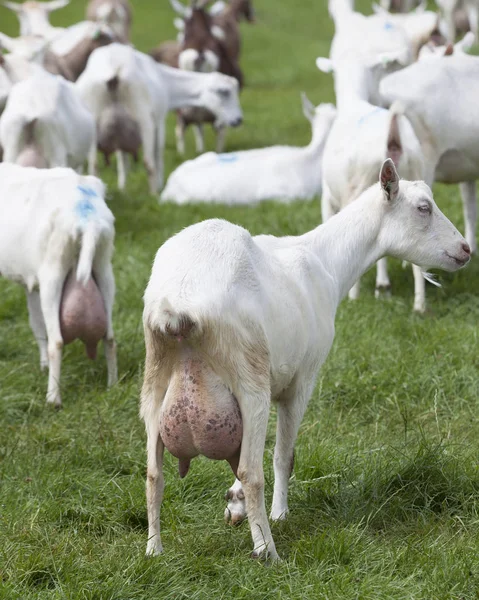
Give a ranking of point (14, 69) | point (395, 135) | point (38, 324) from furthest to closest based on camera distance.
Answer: point (14, 69) → point (38, 324) → point (395, 135)

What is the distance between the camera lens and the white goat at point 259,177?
11.2 m

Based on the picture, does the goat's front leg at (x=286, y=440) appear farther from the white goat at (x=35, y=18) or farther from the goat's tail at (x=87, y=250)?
the white goat at (x=35, y=18)

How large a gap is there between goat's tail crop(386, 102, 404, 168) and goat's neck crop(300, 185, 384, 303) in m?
1.61

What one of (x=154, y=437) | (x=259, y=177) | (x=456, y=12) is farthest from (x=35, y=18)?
(x=154, y=437)

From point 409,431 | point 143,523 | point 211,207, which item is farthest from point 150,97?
point 143,523

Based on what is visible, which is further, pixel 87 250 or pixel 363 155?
pixel 363 155

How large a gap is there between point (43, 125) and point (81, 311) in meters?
2.72

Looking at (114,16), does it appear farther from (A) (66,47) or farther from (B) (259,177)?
(B) (259,177)

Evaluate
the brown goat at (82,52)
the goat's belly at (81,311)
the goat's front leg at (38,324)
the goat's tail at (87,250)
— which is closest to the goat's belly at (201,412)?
the goat's tail at (87,250)

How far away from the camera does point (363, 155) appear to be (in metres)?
7.05

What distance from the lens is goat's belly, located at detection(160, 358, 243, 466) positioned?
12.3 ft

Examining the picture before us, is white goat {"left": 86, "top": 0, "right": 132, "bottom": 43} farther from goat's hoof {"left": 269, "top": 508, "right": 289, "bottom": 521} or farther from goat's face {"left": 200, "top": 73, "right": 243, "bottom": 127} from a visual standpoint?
goat's hoof {"left": 269, "top": 508, "right": 289, "bottom": 521}

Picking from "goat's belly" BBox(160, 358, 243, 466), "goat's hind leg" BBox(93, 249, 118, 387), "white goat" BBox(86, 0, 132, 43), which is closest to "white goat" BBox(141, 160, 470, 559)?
"goat's belly" BBox(160, 358, 243, 466)

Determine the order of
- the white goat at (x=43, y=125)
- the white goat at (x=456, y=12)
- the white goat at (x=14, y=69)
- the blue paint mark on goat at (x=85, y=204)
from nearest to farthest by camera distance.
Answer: the blue paint mark on goat at (x=85, y=204) → the white goat at (x=43, y=125) → the white goat at (x=14, y=69) → the white goat at (x=456, y=12)
